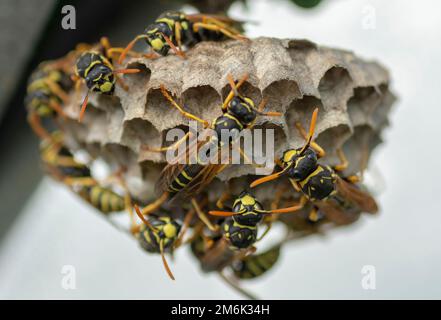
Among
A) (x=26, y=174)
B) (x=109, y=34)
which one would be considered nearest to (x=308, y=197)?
(x=109, y=34)

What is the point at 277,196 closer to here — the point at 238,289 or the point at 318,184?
the point at 318,184

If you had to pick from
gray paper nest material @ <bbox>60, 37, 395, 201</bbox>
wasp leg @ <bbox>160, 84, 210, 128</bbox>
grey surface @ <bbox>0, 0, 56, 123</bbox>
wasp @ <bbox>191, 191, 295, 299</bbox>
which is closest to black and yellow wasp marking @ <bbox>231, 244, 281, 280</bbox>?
wasp @ <bbox>191, 191, 295, 299</bbox>

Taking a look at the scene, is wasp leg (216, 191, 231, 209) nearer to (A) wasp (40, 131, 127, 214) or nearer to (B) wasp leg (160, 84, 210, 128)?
(B) wasp leg (160, 84, 210, 128)

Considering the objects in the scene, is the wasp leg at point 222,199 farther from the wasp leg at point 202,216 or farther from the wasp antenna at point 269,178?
the wasp antenna at point 269,178

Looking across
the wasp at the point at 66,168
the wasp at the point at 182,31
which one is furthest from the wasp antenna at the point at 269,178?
the wasp at the point at 66,168

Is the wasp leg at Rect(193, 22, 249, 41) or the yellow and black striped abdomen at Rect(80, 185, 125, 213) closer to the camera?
the wasp leg at Rect(193, 22, 249, 41)
